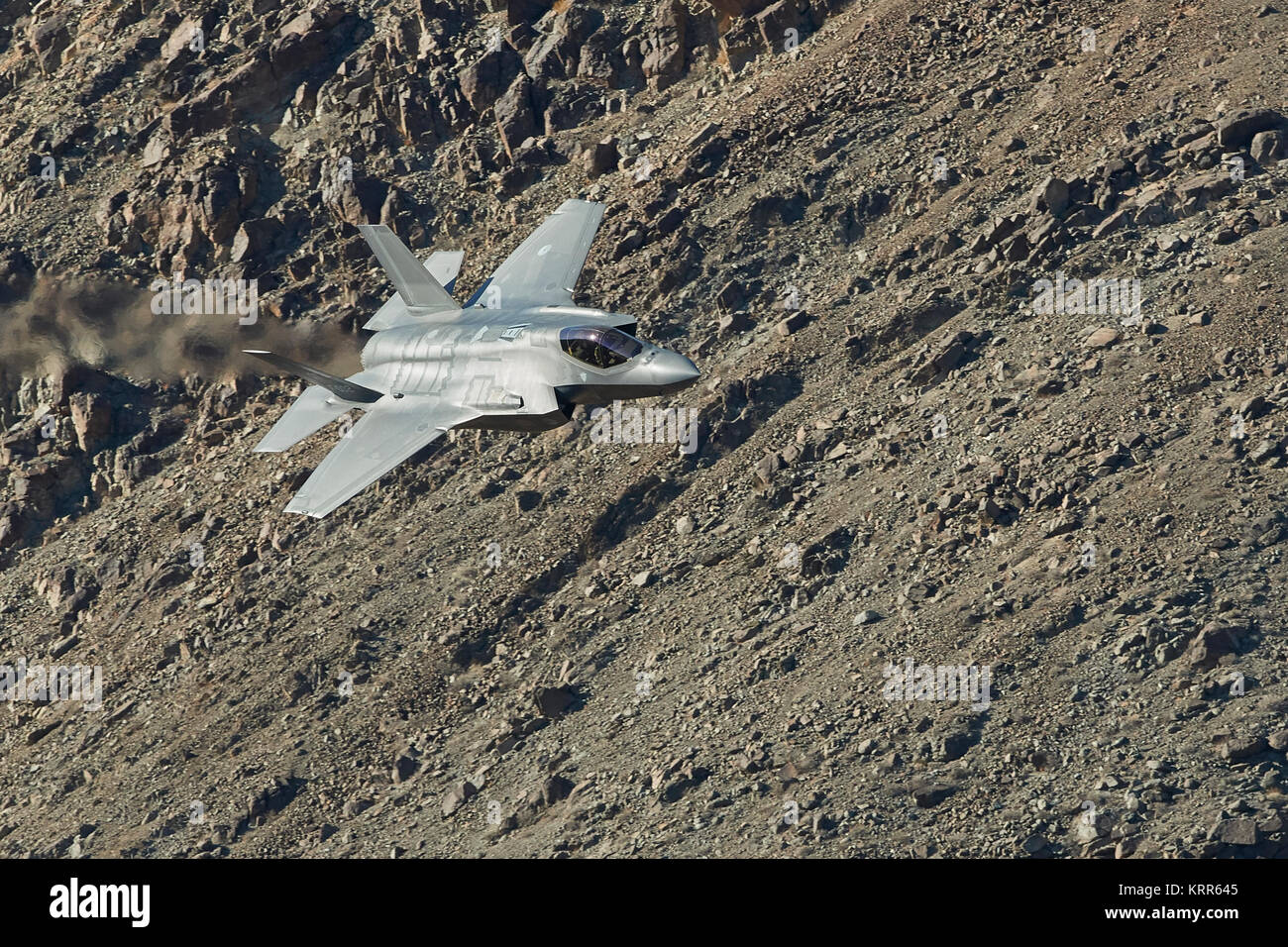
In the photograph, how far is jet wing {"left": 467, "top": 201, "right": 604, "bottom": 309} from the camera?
53.9m

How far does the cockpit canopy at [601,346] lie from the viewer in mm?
46156

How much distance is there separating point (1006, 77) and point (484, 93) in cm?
2271

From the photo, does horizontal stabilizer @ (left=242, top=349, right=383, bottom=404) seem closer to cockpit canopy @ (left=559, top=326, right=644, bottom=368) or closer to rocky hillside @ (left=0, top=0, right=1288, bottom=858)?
cockpit canopy @ (left=559, top=326, right=644, bottom=368)

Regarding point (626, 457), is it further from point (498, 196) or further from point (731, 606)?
point (498, 196)

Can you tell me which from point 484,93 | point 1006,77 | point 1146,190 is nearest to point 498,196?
point 484,93

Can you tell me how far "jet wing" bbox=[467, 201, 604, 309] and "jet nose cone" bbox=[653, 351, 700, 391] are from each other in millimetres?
7757

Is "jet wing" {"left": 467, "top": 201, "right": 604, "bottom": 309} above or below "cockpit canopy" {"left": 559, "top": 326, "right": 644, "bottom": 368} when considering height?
above

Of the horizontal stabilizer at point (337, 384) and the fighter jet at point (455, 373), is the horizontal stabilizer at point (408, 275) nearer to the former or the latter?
the fighter jet at point (455, 373)

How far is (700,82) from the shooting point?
7556 cm

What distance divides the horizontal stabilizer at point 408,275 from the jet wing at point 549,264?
6.09 feet

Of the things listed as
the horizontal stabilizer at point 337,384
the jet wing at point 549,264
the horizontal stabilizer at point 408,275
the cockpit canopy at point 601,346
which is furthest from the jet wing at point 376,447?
the jet wing at point 549,264

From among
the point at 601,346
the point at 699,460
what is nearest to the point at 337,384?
the point at 601,346

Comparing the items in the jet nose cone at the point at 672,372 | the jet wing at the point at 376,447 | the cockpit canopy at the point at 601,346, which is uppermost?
the cockpit canopy at the point at 601,346

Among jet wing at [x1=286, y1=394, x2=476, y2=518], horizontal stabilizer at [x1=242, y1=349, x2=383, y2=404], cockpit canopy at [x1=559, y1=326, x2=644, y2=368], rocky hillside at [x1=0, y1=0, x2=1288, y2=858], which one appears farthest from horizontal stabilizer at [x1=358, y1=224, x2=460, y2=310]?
rocky hillside at [x1=0, y1=0, x2=1288, y2=858]
